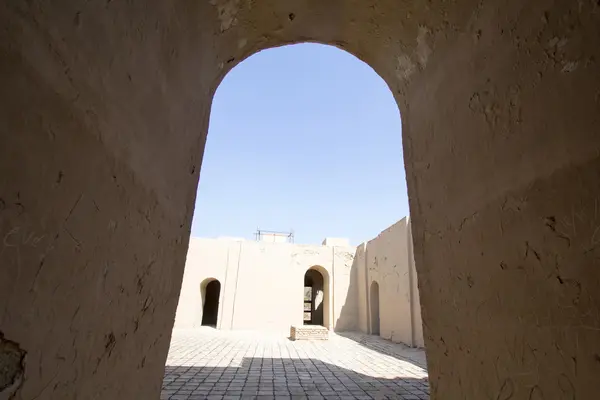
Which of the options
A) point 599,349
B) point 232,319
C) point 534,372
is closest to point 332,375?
point 534,372

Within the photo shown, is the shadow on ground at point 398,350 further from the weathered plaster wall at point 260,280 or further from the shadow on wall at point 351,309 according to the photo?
the weathered plaster wall at point 260,280

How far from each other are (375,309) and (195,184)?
14.3 meters

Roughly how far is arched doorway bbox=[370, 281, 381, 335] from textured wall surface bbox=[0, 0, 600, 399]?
1329 centimetres

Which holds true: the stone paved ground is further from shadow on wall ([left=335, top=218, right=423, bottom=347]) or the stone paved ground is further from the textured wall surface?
the textured wall surface

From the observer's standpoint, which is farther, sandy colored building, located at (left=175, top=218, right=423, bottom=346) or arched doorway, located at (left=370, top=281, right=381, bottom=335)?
sandy colored building, located at (left=175, top=218, right=423, bottom=346)

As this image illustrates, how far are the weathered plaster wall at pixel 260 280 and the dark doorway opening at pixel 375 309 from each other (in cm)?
170

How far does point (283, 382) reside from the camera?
585 centimetres

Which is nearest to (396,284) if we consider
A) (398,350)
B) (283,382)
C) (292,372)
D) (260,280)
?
(398,350)

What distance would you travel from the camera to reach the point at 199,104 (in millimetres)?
2758

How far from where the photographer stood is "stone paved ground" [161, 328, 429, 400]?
5.11 metres

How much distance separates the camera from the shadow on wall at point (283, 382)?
5.08 metres

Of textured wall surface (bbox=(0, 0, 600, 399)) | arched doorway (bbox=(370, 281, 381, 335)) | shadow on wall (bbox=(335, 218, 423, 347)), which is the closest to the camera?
textured wall surface (bbox=(0, 0, 600, 399))

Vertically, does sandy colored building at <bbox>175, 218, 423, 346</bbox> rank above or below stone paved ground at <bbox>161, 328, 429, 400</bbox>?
above

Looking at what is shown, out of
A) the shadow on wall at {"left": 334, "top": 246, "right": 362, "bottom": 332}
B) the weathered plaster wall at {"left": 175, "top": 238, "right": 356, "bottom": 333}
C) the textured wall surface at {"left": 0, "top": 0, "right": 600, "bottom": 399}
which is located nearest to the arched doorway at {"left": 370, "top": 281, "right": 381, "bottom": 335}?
the shadow on wall at {"left": 334, "top": 246, "right": 362, "bottom": 332}
